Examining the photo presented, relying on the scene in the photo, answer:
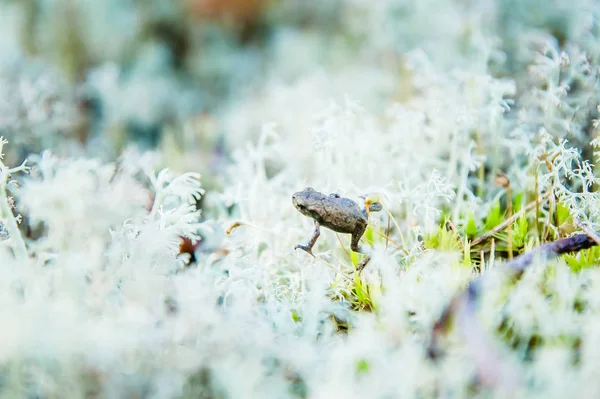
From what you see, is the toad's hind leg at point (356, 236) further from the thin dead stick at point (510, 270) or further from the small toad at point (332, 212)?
the thin dead stick at point (510, 270)

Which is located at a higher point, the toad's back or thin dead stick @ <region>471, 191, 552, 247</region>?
the toad's back

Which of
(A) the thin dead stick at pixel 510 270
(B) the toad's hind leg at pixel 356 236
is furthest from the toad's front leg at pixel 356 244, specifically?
(A) the thin dead stick at pixel 510 270

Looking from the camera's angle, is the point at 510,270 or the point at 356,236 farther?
the point at 356,236

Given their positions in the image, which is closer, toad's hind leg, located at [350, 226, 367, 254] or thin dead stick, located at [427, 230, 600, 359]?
thin dead stick, located at [427, 230, 600, 359]

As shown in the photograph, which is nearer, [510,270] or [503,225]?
[510,270]

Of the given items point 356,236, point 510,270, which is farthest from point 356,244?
point 510,270

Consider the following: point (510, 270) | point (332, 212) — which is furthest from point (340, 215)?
point (510, 270)

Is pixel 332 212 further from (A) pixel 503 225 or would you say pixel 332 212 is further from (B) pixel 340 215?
(A) pixel 503 225

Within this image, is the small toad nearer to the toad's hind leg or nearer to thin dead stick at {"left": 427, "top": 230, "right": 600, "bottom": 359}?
the toad's hind leg

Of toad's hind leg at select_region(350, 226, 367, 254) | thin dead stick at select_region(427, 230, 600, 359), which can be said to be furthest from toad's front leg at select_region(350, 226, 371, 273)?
thin dead stick at select_region(427, 230, 600, 359)

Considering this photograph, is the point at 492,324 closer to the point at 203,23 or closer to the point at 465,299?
the point at 465,299

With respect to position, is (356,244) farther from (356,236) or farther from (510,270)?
(510,270)

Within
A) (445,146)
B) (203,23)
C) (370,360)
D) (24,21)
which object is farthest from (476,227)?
(24,21)
